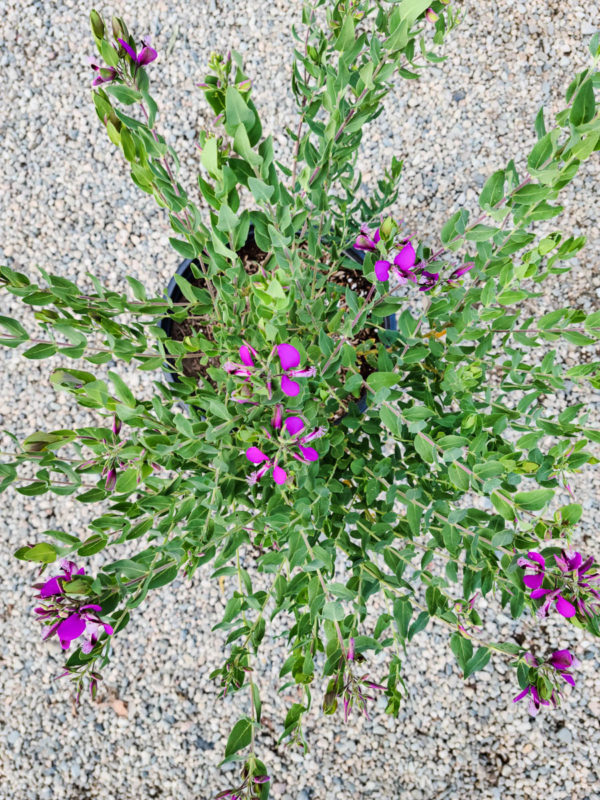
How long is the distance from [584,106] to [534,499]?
53cm

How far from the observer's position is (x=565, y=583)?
867 millimetres

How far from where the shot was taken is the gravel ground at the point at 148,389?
192 cm

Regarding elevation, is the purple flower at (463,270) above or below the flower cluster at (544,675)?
above

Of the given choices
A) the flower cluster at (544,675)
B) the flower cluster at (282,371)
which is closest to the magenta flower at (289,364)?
the flower cluster at (282,371)

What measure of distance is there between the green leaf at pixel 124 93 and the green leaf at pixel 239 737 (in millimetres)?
964

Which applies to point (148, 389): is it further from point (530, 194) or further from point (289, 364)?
point (530, 194)

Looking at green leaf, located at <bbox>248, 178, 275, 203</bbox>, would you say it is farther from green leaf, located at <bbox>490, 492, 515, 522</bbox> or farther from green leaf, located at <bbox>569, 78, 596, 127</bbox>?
green leaf, located at <bbox>490, 492, 515, 522</bbox>

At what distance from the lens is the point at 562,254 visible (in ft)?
3.68

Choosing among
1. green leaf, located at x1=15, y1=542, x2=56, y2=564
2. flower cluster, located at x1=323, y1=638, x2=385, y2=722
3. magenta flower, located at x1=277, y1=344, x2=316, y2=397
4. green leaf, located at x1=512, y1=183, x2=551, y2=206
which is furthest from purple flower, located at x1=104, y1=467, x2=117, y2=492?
green leaf, located at x1=512, y1=183, x2=551, y2=206

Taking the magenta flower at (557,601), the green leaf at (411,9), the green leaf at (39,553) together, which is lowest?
the green leaf at (39,553)

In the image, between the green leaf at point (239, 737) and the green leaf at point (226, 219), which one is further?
the green leaf at point (239, 737)

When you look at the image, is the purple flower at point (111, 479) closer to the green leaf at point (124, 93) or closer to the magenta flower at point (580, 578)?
the green leaf at point (124, 93)

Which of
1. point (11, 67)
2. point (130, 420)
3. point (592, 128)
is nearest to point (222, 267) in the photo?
point (130, 420)

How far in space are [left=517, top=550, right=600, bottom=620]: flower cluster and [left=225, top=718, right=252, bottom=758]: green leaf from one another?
51 centimetres
